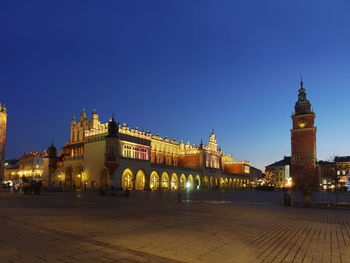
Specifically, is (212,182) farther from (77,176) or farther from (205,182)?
(77,176)

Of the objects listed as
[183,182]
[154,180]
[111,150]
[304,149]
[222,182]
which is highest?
[304,149]

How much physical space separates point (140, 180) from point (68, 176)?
637 inches

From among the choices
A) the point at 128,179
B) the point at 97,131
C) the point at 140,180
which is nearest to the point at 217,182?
the point at 140,180

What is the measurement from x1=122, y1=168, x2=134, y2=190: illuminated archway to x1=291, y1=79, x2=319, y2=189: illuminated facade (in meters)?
58.1

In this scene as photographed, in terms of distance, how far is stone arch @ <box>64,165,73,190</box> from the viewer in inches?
2446

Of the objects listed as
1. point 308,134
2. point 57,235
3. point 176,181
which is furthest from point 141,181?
point 308,134

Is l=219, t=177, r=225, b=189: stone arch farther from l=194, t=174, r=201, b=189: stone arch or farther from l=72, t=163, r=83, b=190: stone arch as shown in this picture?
l=72, t=163, r=83, b=190: stone arch

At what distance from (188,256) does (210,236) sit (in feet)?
8.66

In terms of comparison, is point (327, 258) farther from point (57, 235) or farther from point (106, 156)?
point (106, 156)

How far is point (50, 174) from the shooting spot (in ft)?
211

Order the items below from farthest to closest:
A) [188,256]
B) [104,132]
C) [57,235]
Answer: [104,132]
[57,235]
[188,256]

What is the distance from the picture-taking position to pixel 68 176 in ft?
208

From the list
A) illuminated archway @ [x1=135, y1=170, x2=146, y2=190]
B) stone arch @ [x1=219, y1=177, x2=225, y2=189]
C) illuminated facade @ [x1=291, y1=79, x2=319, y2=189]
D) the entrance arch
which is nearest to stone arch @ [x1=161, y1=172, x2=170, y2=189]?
illuminated archway @ [x1=135, y1=170, x2=146, y2=190]

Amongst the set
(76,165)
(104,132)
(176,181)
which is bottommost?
(176,181)
